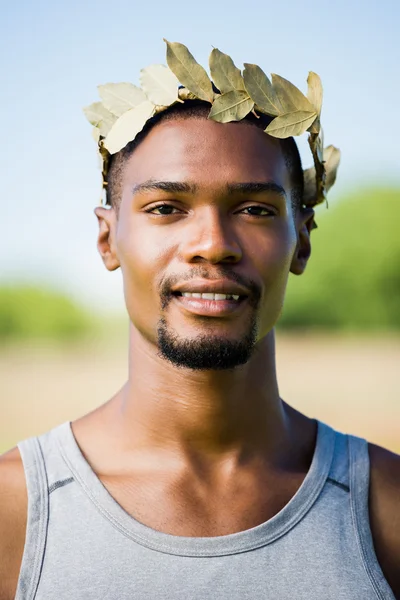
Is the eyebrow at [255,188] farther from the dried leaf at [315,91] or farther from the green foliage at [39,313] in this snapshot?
the green foliage at [39,313]

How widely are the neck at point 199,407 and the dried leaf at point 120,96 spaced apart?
2.93ft

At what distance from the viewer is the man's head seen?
8.95ft

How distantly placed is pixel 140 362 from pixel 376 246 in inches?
1643

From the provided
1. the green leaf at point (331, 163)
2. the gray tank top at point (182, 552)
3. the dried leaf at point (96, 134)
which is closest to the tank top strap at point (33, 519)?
the gray tank top at point (182, 552)

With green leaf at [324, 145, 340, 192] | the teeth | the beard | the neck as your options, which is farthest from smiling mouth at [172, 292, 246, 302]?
green leaf at [324, 145, 340, 192]

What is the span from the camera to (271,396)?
3.09 meters

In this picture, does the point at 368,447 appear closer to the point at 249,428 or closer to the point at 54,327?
the point at 249,428

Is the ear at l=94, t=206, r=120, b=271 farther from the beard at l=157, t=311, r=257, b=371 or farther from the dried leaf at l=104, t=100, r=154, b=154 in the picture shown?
the beard at l=157, t=311, r=257, b=371

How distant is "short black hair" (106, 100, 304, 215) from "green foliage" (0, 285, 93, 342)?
42.1m

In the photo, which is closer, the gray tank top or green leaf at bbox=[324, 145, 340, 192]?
the gray tank top

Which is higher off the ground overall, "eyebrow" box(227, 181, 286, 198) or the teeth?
"eyebrow" box(227, 181, 286, 198)

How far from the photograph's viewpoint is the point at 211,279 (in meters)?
2.69

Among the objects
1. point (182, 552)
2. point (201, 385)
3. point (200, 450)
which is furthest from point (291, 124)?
point (182, 552)

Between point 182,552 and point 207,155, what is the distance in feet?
4.57
